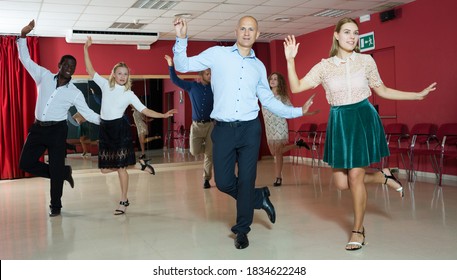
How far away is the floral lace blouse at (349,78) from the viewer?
3344 mm

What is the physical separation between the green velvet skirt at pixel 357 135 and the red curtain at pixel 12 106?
7791 millimetres

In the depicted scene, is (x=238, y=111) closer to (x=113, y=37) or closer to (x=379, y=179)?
(x=379, y=179)

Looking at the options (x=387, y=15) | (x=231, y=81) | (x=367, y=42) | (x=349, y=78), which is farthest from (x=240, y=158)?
(x=367, y=42)

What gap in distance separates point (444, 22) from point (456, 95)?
1145 millimetres

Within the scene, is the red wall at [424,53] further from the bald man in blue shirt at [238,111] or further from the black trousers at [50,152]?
the black trousers at [50,152]

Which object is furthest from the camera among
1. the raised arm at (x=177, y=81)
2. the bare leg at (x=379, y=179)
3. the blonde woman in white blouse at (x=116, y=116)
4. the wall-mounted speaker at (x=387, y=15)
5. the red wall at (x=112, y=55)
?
the red wall at (x=112, y=55)

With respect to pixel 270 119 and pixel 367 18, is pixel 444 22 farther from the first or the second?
pixel 270 119

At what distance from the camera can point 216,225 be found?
4.35 metres

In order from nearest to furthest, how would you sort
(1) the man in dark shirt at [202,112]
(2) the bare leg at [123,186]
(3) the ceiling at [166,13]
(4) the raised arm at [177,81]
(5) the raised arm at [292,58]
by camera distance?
1. (5) the raised arm at [292,58]
2. (2) the bare leg at [123,186]
3. (4) the raised arm at [177,81]
4. (1) the man in dark shirt at [202,112]
5. (3) the ceiling at [166,13]

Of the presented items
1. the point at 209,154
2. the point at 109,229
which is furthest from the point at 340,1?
the point at 109,229

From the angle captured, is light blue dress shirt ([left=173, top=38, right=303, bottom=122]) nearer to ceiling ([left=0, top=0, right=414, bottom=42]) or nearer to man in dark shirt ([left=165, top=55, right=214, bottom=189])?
man in dark shirt ([left=165, top=55, right=214, bottom=189])

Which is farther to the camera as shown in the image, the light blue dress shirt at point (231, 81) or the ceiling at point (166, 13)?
the ceiling at point (166, 13)

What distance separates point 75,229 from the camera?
4418 millimetres

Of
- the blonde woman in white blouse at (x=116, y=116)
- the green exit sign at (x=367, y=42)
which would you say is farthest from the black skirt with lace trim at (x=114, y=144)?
the green exit sign at (x=367, y=42)
